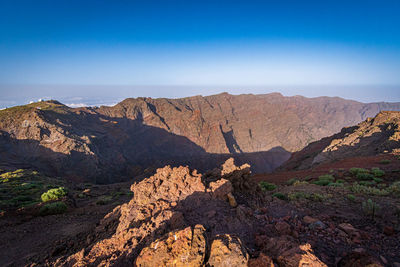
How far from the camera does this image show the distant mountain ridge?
36531 millimetres

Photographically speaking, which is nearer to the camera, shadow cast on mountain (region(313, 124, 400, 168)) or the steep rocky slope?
shadow cast on mountain (region(313, 124, 400, 168))

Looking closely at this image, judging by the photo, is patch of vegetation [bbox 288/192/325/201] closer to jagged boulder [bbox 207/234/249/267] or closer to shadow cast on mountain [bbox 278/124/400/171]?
jagged boulder [bbox 207/234/249/267]

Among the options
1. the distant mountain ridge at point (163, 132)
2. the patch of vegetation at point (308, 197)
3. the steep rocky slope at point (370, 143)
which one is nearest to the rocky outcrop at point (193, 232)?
the patch of vegetation at point (308, 197)

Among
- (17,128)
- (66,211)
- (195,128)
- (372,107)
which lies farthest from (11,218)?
(372,107)

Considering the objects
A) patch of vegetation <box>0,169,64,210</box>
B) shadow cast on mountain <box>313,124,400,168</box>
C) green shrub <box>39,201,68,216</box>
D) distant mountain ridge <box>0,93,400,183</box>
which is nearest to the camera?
green shrub <box>39,201,68,216</box>

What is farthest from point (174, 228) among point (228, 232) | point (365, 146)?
point (365, 146)

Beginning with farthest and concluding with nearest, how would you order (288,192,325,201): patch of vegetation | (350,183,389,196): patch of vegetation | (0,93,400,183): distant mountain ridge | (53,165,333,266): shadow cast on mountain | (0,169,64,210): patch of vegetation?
(0,93,400,183): distant mountain ridge, (0,169,64,210): patch of vegetation, (350,183,389,196): patch of vegetation, (288,192,325,201): patch of vegetation, (53,165,333,266): shadow cast on mountain

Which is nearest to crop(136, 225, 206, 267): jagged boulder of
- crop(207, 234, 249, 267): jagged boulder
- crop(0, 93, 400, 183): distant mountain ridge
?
crop(207, 234, 249, 267): jagged boulder

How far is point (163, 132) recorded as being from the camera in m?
77.9

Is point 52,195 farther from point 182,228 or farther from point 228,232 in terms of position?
point 228,232

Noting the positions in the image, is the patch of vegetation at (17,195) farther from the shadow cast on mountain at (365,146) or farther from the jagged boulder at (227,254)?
the shadow cast on mountain at (365,146)

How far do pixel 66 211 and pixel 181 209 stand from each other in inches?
340

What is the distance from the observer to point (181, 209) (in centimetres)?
434

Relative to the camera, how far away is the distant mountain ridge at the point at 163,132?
36.5 metres
